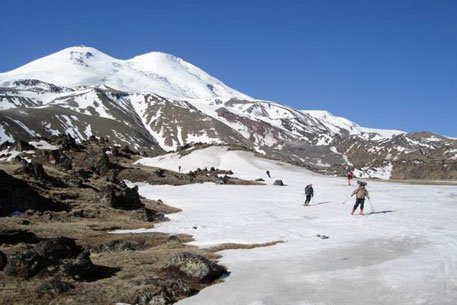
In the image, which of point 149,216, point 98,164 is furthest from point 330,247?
point 98,164

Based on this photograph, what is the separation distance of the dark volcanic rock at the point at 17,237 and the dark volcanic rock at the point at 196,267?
7345 millimetres

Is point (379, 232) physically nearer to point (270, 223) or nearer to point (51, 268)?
point (270, 223)

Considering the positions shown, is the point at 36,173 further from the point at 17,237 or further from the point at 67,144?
the point at 67,144

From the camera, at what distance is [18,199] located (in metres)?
24.8

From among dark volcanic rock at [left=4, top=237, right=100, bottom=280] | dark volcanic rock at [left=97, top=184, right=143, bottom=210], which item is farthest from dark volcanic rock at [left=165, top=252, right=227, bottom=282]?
dark volcanic rock at [left=97, top=184, right=143, bottom=210]

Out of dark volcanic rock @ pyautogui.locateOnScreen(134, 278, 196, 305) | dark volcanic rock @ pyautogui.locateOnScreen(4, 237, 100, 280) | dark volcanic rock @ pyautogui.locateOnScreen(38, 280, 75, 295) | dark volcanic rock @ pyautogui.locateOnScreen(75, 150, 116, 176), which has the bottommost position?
dark volcanic rock @ pyautogui.locateOnScreen(134, 278, 196, 305)

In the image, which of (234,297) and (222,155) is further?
(222,155)

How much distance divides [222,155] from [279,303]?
82013 mm

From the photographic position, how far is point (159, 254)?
1652cm

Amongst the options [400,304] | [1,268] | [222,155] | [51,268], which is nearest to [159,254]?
[51,268]

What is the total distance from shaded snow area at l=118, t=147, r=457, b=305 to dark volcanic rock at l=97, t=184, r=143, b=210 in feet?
13.0

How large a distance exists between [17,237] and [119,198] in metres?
13.8

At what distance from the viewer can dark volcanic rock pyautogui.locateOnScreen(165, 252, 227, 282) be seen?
517 inches

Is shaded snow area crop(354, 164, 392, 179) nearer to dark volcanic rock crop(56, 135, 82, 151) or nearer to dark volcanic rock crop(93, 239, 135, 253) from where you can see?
dark volcanic rock crop(56, 135, 82, 151)
